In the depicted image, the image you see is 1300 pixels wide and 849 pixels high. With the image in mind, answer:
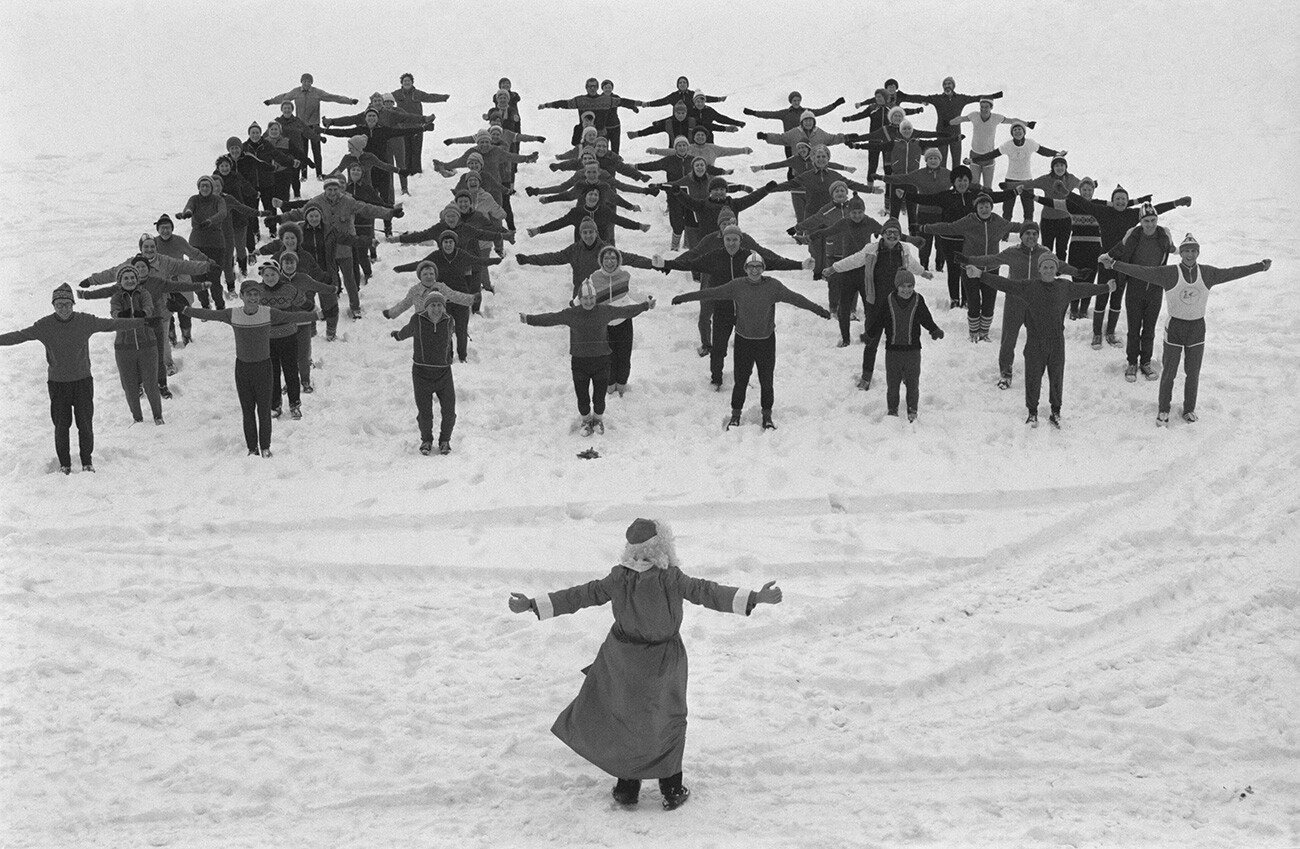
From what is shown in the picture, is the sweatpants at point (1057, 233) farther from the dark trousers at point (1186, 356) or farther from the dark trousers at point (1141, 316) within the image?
the dark trousers at point (1186, 356)

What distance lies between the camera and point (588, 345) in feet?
43.9

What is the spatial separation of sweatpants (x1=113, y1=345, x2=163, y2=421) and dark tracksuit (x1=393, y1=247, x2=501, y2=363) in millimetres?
2625

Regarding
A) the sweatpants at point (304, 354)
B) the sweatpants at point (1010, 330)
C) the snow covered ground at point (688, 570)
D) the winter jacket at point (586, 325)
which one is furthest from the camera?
the sweatpants at point (304, 354)

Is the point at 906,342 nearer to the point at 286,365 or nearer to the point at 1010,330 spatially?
the point at 1010,330

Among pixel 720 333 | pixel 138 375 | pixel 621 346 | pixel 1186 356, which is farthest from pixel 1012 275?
pixel 138 375

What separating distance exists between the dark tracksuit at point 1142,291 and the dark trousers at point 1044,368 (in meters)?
1.34

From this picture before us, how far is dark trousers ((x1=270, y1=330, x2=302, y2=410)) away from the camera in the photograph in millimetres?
13758

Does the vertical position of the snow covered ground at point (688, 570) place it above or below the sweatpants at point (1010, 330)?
below

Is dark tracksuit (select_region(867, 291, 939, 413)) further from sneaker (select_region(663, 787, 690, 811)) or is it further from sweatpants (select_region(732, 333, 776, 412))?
sneaker (select_region(663, 787, 690, 811))

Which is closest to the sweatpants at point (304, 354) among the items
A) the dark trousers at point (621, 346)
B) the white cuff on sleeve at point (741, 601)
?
the dark trousers at point (621, 346)

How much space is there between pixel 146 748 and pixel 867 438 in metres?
6.92

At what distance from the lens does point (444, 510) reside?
1217 centimetres

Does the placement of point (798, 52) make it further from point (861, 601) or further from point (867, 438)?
point (861, 601)

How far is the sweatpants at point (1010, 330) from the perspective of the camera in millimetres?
14031
